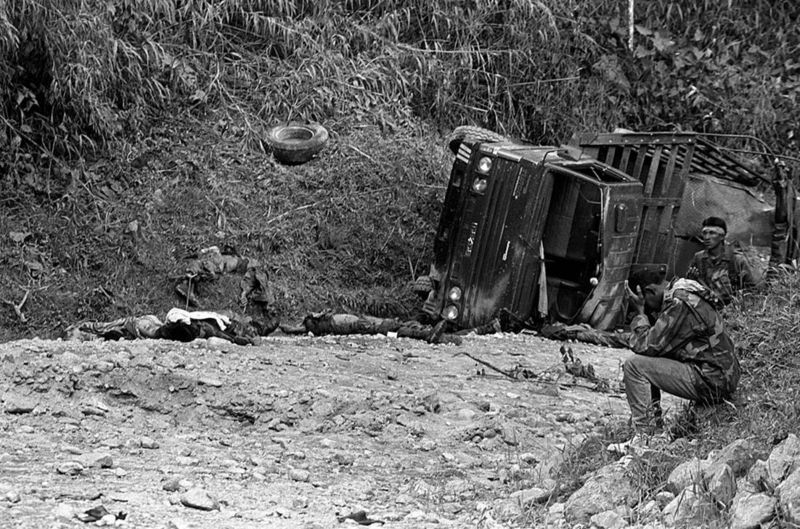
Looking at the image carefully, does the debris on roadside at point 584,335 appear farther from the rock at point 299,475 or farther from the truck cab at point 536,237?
the rock at point 299,475

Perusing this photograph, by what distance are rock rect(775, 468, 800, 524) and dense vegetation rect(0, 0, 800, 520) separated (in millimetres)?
4042

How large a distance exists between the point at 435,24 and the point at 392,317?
14.5 feet

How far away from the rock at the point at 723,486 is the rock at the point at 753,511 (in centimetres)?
16

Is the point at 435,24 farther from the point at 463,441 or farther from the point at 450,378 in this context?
the point at 463,441

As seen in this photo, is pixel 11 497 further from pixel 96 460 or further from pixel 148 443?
pixel 148 443

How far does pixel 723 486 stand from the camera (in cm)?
521

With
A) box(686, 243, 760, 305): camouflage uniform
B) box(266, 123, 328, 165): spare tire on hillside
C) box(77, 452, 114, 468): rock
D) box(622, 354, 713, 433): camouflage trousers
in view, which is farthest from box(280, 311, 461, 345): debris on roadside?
box(77, 452, 114, 468): rock

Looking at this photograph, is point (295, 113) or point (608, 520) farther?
point (295, 113)

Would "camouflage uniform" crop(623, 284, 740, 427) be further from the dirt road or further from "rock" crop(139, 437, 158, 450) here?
"rock" crop(139, 437, 158, 450)

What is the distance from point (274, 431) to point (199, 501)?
1.66 metres

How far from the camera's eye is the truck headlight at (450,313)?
11.0m

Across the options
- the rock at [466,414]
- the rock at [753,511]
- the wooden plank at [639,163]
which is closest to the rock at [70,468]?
the rock at [466,414]

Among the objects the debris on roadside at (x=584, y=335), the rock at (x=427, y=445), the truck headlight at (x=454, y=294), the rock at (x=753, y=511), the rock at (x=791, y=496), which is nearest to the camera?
the rock at (x=791, y=496)

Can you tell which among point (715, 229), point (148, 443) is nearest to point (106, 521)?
point (148, 443)
